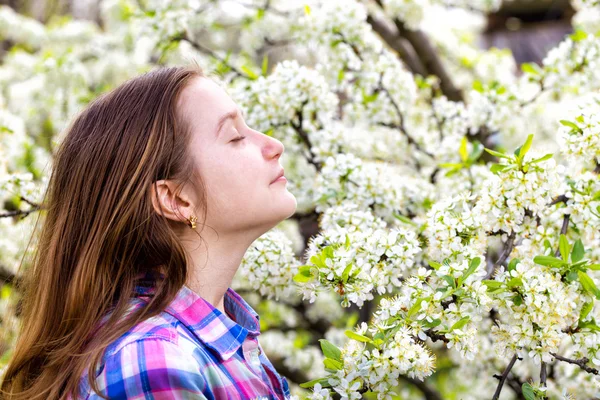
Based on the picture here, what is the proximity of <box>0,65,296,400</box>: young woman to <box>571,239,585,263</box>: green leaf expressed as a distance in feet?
2.48

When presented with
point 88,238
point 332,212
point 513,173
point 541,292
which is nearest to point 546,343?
point 541,292

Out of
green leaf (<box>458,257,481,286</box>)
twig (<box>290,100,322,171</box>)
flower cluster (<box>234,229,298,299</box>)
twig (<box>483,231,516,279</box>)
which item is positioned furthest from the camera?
twig (<box>290,100,322,171</box>)

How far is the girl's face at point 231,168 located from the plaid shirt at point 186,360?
0.76 feet

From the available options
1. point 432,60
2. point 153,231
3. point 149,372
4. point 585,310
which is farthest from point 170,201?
point 432,60

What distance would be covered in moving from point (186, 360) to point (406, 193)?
1.41 m

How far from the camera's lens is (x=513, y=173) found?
1.66 metres

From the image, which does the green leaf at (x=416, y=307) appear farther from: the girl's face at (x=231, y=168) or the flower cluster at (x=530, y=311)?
the girl's face at (x=231, y=168)

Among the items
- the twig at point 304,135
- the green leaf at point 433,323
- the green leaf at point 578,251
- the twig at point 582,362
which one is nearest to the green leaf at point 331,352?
the green leaf at point 433,323

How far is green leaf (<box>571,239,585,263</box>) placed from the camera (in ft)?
5.26

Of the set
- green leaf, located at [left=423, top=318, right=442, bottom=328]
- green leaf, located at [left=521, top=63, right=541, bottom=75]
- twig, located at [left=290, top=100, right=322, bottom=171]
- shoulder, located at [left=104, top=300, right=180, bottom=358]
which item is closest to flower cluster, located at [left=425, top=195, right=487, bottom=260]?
green leaf, located at [left=423, top=318, right=442, bottom=328]

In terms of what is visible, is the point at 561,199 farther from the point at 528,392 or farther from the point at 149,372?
the point at 149,372

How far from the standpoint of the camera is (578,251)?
5.26 ft

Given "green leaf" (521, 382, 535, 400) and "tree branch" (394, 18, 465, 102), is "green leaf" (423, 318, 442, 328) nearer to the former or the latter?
"green leaf" (521, 382, 535, 400)

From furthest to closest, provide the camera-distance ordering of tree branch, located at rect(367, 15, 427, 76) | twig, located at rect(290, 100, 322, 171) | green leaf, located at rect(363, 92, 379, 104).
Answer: tree branch, located at rect(367, 15, 427, 76)
green leaf, located at rect(363, 92, 379, 104)
twig, located at rect(290, 100, 322, 171)
